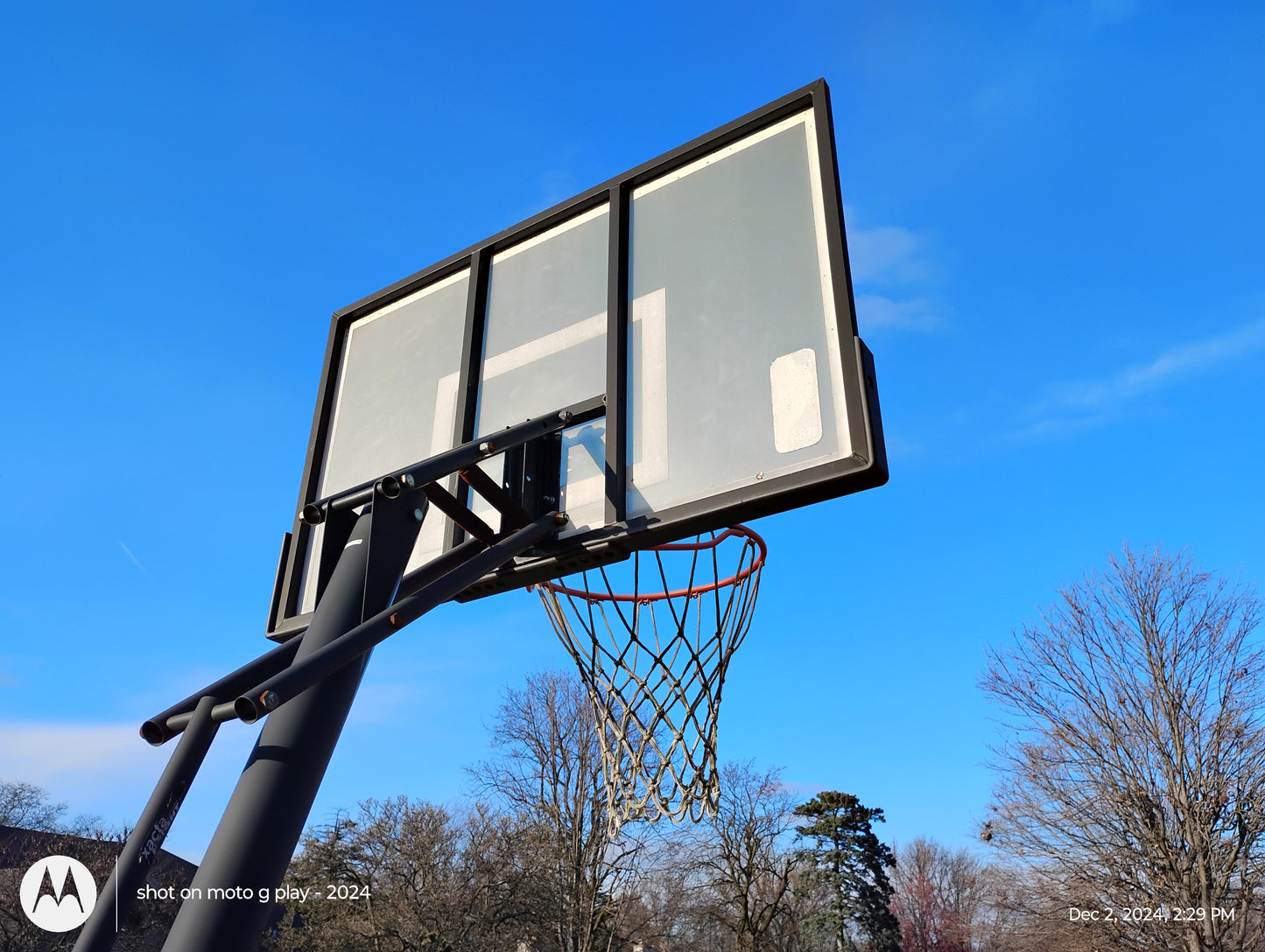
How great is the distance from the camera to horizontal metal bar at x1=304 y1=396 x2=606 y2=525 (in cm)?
285

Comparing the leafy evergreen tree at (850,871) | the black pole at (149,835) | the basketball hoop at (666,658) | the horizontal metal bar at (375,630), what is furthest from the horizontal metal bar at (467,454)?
the leafy evergreen tree at (850,871)

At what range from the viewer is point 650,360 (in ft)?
11.6

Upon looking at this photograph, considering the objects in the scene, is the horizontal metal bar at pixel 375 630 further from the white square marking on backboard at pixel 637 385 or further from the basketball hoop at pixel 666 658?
the basketball hoop at pixel 666 658

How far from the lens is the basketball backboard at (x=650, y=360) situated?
10.1 feet

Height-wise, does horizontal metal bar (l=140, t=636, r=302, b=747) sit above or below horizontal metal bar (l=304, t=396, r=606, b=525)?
below

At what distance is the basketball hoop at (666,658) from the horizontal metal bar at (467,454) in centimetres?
281

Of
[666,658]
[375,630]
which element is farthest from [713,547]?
[375,630]

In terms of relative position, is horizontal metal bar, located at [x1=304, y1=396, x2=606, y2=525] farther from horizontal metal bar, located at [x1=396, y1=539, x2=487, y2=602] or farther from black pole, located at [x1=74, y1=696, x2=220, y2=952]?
black pole, located at [x1=74, y1=696, x2=220, y2=952]

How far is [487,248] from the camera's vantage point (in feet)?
14.2

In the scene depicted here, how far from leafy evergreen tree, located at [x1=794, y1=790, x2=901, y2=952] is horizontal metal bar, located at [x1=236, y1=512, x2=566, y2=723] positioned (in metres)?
33.0

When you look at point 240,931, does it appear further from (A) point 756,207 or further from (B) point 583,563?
(A) point 756,207

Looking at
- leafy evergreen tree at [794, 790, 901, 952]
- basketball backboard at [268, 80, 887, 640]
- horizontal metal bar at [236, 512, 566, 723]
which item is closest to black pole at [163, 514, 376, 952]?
horizontal metal bar at [236, 512, 566, 723]

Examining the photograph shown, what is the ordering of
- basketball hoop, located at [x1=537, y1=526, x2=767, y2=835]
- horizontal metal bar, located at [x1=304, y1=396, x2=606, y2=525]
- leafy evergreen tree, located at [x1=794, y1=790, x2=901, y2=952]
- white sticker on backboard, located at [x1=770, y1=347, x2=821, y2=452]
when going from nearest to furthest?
horizontal metal bar, located at [x1=304, y1=396, x2=606, y2=525] → white sticker on backboard, located at [x1=770, y1=347, x2=821, y2=452] → basketball hoop, located at [x1=537, y1=526, x2=767, y2=835] → leafy evergreen tree, located at [x1=794, y1=790, x2=901, y2=952]

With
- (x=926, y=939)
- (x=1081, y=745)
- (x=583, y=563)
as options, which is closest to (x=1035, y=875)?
(x=1081, y=745)
